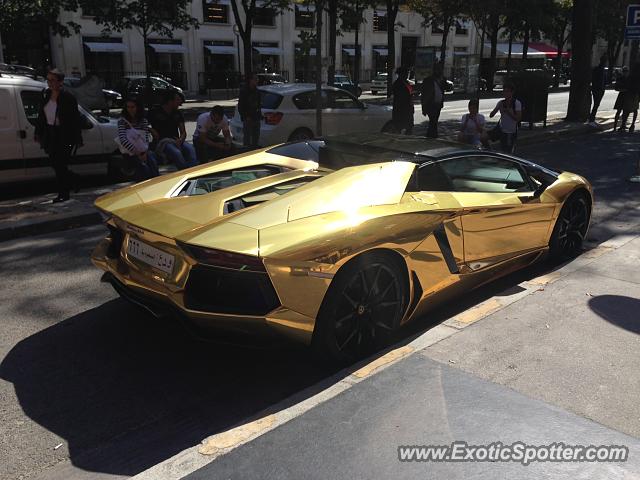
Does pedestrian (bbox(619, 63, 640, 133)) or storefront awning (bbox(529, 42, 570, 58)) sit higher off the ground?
storefront awning (bbox(529, 42, 570, 58))

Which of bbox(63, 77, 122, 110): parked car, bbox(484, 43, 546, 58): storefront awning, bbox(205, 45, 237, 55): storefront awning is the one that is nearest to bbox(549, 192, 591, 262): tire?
bbox(63, 77, 122, 110): parked car

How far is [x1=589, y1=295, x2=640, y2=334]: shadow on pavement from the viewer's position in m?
4.12

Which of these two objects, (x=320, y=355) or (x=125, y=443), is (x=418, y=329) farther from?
(x=125, y=443)

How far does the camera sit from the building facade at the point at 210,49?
38.1 m

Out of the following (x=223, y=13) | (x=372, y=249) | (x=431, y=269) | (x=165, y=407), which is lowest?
(x=165, y=407)

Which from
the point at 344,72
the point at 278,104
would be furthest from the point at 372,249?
the point at 344,72

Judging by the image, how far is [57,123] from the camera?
306 inches

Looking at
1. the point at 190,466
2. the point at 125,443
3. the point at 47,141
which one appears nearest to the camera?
the point at 190,466

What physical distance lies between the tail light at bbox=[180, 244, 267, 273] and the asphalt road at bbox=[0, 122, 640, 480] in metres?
0.49

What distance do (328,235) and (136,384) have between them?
4.81 ft

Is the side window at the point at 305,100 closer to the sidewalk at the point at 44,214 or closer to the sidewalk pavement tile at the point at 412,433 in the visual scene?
the sidewalk at the point at 44,214

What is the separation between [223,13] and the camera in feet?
145

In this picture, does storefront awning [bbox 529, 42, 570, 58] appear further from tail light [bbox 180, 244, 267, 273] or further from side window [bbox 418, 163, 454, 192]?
tail light [bbox 180, 244, 267, 273]

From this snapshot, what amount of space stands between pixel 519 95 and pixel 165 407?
15392 millimetres
